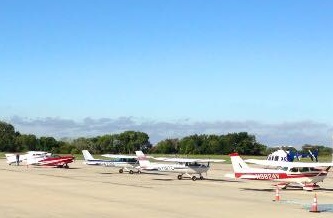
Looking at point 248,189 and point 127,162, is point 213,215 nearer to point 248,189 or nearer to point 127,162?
point 248,189

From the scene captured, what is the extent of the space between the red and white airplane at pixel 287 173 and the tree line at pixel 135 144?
130 metres

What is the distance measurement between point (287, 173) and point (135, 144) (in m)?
163

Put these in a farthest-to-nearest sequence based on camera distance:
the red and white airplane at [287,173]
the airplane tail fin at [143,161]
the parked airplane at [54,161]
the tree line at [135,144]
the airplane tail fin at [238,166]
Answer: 1. the tree line at [135,144]
2. the parked airplane at [54,161]
3. the airplane tail fin at [143,161]
4. the airplane tail fin at [238,166]
5. the red and white airplane at [287,173]

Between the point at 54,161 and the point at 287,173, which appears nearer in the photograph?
the point at 287,173

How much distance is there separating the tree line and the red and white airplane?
5111 inches

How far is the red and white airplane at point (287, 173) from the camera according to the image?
113 ft

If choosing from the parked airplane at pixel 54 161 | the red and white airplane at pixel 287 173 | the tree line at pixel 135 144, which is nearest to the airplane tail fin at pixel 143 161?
the red and white airplane at pixel 287 173

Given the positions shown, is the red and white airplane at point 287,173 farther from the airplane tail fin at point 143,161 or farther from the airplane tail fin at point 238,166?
the airplane tail fin at point 143,161

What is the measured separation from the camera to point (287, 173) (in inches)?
1384

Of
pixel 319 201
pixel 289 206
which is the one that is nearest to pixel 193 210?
pixel 289 206

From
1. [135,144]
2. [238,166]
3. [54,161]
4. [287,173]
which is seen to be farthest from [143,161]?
[135,144]

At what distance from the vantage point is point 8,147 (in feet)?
615

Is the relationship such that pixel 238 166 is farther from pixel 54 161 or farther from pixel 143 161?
pixel 54 161

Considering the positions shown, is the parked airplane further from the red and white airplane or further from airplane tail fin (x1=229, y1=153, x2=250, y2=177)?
airplane tail fin (x1=229, y1=153, x2=250, y2=177)
